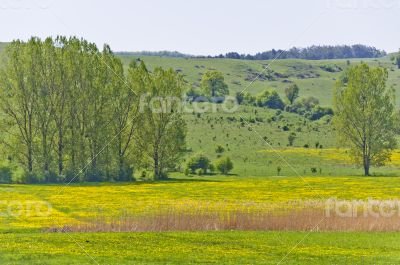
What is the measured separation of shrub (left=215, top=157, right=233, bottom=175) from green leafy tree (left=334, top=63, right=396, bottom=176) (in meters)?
22.4

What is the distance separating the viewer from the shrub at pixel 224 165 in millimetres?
96250

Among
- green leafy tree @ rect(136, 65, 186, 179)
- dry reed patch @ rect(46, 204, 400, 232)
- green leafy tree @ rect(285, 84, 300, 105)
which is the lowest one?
dry reed patch @ rect(46, 204, 400, 232)

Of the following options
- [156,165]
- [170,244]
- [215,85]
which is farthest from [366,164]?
[170,244]

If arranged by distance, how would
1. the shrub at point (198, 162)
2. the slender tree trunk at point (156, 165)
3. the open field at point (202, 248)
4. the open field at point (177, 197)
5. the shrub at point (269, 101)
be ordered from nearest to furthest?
the open field at point (202, 248)
the open field at point (177, 197)
the slender tree trunk at point (156, 165)
the shrub at point (198, 162)
the shrub at point (269, 101)

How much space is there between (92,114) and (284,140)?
5139 centimetres

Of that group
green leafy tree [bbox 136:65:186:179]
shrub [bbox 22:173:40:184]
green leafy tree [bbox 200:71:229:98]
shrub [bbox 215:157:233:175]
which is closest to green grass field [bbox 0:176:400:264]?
shrub [bbox 22:173:40:184]

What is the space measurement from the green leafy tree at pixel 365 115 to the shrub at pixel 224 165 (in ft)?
73.3

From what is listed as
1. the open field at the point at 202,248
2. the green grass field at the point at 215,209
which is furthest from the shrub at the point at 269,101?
the open field at the point at 202,248

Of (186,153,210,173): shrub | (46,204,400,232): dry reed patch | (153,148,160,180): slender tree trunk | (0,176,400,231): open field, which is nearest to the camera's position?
(46,204,400,232): dry reed patch

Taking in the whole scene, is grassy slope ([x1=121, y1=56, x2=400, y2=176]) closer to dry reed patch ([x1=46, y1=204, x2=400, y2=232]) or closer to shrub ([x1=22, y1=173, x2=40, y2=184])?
shrub ([x1=22, y1=173, x2=40, y2=184])

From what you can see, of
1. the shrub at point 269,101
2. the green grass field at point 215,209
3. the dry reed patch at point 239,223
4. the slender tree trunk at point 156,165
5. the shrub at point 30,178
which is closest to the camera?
the green grass field at point 215,209

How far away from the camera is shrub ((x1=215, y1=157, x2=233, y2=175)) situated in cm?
9625

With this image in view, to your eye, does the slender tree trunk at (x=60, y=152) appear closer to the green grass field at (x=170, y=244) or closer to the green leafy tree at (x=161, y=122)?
the green leafy tree at (x=161, y=122)

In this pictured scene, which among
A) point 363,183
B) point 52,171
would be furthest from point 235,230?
point 52,171
